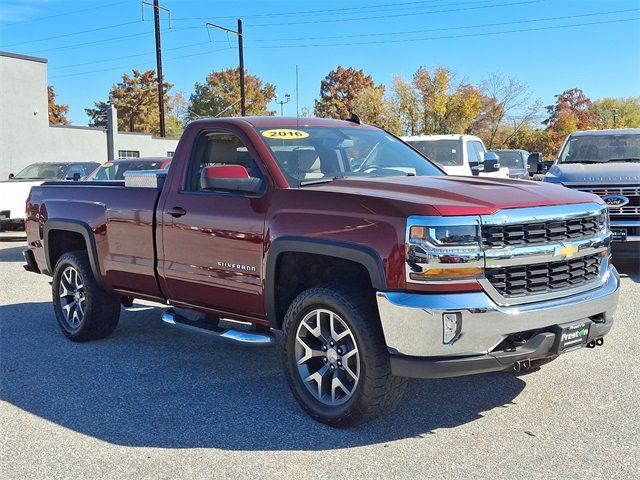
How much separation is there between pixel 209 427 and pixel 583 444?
2.23 metres

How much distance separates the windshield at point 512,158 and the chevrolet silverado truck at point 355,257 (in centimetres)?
2096

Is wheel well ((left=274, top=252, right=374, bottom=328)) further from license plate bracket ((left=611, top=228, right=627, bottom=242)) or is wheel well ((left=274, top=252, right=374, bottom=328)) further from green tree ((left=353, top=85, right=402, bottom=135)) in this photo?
green tree ((left=353, top=85, right=402, bottom=135))

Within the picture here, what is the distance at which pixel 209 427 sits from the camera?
445 centimetres

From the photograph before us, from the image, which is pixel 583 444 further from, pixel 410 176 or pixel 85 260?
pixel 85 260

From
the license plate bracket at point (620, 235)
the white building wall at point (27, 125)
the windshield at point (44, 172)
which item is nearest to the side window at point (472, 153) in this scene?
the license plate bracket at point (620, 235)

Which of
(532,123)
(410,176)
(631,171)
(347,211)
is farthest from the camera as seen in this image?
(532,123)

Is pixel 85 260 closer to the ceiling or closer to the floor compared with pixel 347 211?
closer to the floor

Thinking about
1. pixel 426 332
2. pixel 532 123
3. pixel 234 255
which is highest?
pixel 532 123

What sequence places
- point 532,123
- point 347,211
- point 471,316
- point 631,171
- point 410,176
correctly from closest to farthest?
point 471,316 < point 347,211 < point 410,176 < point 631,171 < point 532,123

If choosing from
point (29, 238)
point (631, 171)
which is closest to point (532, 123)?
point (631, 171)

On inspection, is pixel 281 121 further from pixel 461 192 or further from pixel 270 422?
pixel 270 422

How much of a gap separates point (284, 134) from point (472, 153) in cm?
849

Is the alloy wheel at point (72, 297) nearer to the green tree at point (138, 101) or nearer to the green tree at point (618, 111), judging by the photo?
the green tree at point (138, 101)

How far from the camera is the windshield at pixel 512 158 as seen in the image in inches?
1025
